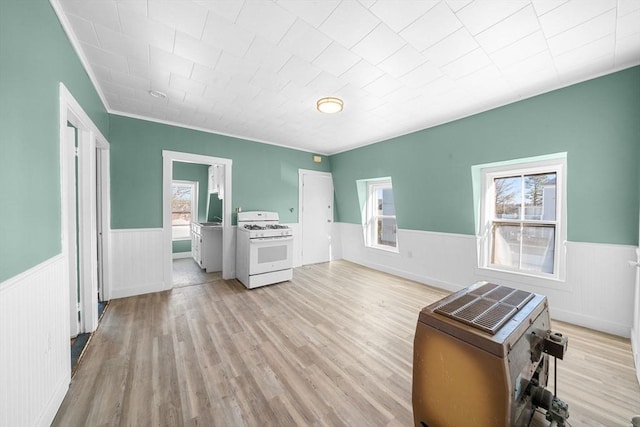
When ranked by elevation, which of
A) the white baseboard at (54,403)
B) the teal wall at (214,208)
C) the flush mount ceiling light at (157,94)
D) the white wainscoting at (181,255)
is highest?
the flush mount ceiling light at (157,94)

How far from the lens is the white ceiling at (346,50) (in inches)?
60.5

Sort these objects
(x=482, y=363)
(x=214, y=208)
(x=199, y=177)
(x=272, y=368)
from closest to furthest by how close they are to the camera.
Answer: (x=482, y=363) < (x=272, y=368) < (x=214, y=208) < (x=199, y=177)

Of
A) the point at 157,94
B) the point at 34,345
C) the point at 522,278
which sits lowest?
the point at 522,278

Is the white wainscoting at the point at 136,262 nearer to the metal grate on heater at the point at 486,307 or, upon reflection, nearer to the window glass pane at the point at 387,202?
the metal grate on heater at the point at 486,307

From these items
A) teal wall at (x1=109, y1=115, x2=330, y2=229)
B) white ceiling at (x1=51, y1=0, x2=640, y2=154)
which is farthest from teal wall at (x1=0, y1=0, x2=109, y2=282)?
teal wall at (x1=109, y1=115, x2=330, y2=229)

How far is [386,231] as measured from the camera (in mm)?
4918

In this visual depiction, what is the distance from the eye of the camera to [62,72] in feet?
5.37

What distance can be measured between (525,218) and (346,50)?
3.05 metres

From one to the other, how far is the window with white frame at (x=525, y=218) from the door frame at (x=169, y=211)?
409 cm

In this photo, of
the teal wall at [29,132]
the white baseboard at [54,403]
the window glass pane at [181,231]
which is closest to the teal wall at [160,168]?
the teal wall at [29,132]

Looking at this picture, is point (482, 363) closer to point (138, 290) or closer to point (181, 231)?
point (138, 290)

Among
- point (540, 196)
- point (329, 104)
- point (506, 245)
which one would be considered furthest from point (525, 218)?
point (329, 104)

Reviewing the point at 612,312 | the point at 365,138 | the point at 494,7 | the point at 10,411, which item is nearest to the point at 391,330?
the point at 612,312

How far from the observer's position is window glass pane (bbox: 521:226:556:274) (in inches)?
110
